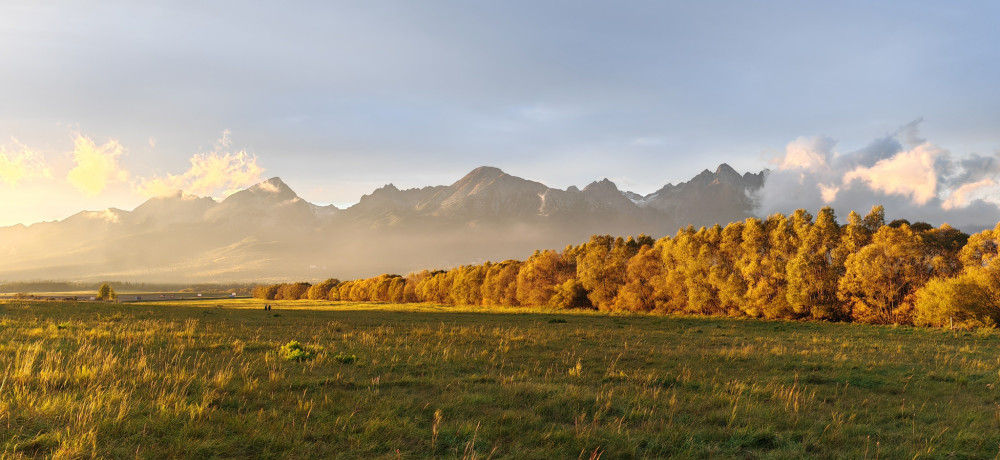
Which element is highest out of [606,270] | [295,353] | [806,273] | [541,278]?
[295,353]

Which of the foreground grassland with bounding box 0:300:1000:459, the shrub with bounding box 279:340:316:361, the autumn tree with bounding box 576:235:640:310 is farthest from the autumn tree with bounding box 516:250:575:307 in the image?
the shrub with bounding box 279:340:316:361

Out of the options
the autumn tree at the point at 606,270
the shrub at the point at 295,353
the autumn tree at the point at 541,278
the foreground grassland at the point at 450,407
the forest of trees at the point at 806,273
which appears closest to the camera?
the foreground grassland at the point at 450,407

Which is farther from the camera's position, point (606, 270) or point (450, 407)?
point (606, 270)

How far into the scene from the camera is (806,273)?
5050 cm

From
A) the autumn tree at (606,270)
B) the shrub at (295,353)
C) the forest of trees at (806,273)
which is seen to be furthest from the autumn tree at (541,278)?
the shrub at (295,353)

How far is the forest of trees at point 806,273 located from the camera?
4119cm

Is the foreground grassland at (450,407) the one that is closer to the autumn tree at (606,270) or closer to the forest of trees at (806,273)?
the forest of trees at (806,273)

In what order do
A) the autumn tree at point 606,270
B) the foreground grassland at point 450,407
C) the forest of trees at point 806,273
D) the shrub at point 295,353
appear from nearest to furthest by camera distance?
the foreground grassland at point 450,407 < the shrub at point 295,353 < the forest of trees at point 806,273 < the autumn tree at point 606,270

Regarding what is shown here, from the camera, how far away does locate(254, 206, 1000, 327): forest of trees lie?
41188 mm

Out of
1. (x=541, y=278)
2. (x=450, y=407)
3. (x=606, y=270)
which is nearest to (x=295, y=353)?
(x=450, y=407)

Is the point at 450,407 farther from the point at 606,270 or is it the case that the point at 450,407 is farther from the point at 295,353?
the point at 606,270

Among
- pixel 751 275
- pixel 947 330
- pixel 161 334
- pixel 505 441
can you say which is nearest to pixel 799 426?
pixel 505 441

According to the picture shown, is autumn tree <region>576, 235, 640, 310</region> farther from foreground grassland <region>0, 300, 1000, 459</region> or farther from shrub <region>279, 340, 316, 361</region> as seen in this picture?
shrub <region>279, 340, 316, 361</region>

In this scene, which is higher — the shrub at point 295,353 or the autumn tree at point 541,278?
the shrub at point 295,353
